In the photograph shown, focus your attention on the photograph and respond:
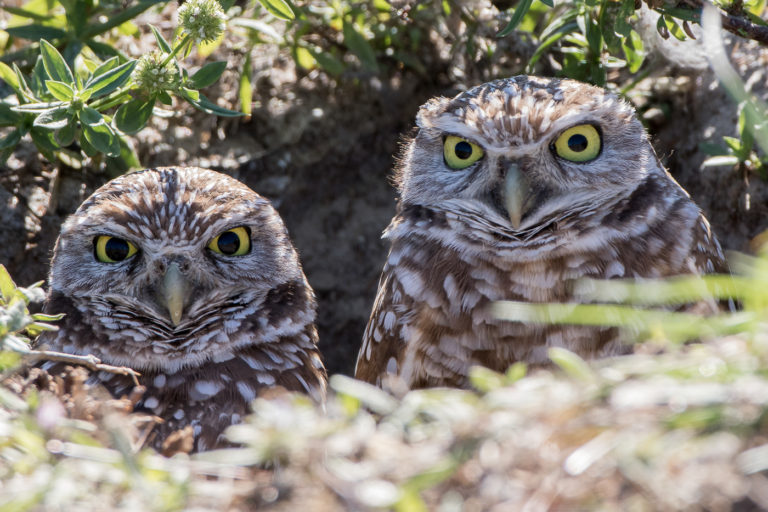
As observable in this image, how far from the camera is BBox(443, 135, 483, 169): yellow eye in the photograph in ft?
9.04

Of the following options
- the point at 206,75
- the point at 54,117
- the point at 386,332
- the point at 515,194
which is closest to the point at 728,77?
the point at 515,194

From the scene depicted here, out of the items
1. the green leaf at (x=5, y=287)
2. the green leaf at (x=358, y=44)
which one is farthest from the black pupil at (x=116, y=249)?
the green leaf at (x=358, y=44)

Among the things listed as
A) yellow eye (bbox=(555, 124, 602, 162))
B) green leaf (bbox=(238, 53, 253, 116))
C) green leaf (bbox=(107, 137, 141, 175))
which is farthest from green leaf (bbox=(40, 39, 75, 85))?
yellow eye (bbox=(555, 124, 602, 162))

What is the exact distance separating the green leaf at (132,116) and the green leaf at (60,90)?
18cm

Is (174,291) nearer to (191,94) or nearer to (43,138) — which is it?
(191,94)

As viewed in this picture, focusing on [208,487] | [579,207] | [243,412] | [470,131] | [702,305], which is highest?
[470,131]

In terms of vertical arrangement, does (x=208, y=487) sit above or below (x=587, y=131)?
below

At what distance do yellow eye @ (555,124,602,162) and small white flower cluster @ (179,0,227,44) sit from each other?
109 cm

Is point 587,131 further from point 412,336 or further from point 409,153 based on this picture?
point 412,336

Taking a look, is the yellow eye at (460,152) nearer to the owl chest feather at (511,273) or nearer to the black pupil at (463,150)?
the black pupil at (463,150)

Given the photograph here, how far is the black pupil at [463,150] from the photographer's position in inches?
109

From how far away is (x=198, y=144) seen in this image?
4.30 metres

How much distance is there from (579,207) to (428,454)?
1.41 metres

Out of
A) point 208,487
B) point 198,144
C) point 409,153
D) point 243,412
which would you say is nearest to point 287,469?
point 208,487
